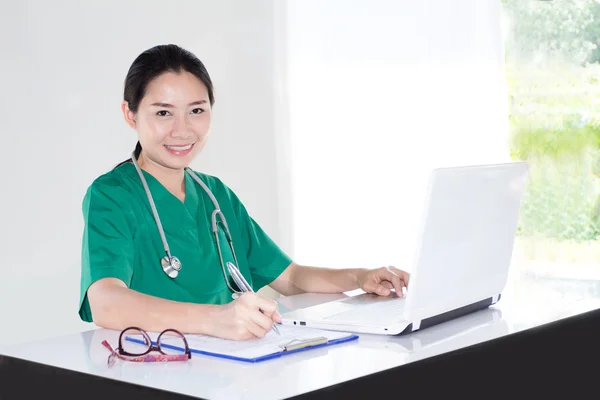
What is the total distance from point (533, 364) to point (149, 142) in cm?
96

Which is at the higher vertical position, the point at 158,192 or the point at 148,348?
the point at 158,192

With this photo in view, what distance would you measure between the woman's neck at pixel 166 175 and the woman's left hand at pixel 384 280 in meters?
0.47

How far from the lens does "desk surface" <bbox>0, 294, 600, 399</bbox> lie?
3.45ft

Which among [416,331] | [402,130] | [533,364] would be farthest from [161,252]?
[402,130]

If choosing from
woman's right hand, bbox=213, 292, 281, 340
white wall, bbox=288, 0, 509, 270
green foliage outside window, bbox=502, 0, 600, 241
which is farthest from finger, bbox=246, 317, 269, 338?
green foliage outside window, bbox=502, 0, 600, 241

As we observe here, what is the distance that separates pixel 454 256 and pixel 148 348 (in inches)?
20.2

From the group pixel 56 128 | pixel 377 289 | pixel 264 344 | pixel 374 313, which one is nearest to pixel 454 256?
pixel 374 313

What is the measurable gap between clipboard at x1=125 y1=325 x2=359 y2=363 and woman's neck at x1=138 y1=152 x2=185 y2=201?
0.59 metres

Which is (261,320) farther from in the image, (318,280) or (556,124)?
(556,124)

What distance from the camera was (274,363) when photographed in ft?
3.89

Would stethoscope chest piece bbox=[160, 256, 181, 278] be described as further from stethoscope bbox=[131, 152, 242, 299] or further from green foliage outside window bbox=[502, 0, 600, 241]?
green foliage outside window bbox=[502, 0, 600, 241]

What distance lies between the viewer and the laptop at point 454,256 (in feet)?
4.22

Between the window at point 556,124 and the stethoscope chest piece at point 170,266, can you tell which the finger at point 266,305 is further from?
the window at point 556,124

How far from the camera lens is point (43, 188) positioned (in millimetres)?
2904
